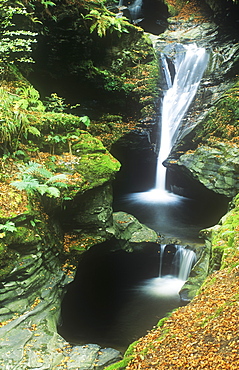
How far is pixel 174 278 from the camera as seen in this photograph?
964 centimetres

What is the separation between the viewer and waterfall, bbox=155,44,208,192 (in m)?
15.1

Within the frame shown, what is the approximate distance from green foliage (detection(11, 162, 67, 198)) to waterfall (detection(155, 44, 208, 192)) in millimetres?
9561

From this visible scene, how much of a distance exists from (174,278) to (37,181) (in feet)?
21.4

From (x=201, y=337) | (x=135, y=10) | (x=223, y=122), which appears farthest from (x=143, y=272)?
(x=135, y=10)

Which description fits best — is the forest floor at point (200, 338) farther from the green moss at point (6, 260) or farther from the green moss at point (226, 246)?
the green moss at point (6, 260)

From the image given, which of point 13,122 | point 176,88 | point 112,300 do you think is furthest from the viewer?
point 176,88

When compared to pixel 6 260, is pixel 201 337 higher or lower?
higher

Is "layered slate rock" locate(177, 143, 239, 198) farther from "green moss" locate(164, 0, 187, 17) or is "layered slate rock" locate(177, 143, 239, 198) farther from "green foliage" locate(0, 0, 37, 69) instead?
"green moss" locate(164, 0, 187, 17)

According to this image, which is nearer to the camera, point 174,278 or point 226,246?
point 226,246

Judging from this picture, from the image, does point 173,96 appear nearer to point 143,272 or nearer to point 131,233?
point 131,233

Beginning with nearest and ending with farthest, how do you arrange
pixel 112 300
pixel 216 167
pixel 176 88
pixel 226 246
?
pixel 226 246, pixel 112 300, pixel 216 167, pixel 176 88

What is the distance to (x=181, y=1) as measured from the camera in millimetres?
20078

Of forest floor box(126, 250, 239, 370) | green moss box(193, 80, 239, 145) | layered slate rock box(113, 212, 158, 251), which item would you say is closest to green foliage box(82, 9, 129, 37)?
green moss box(193, 80, 239, 145)

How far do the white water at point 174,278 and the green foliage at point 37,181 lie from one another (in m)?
5.09
